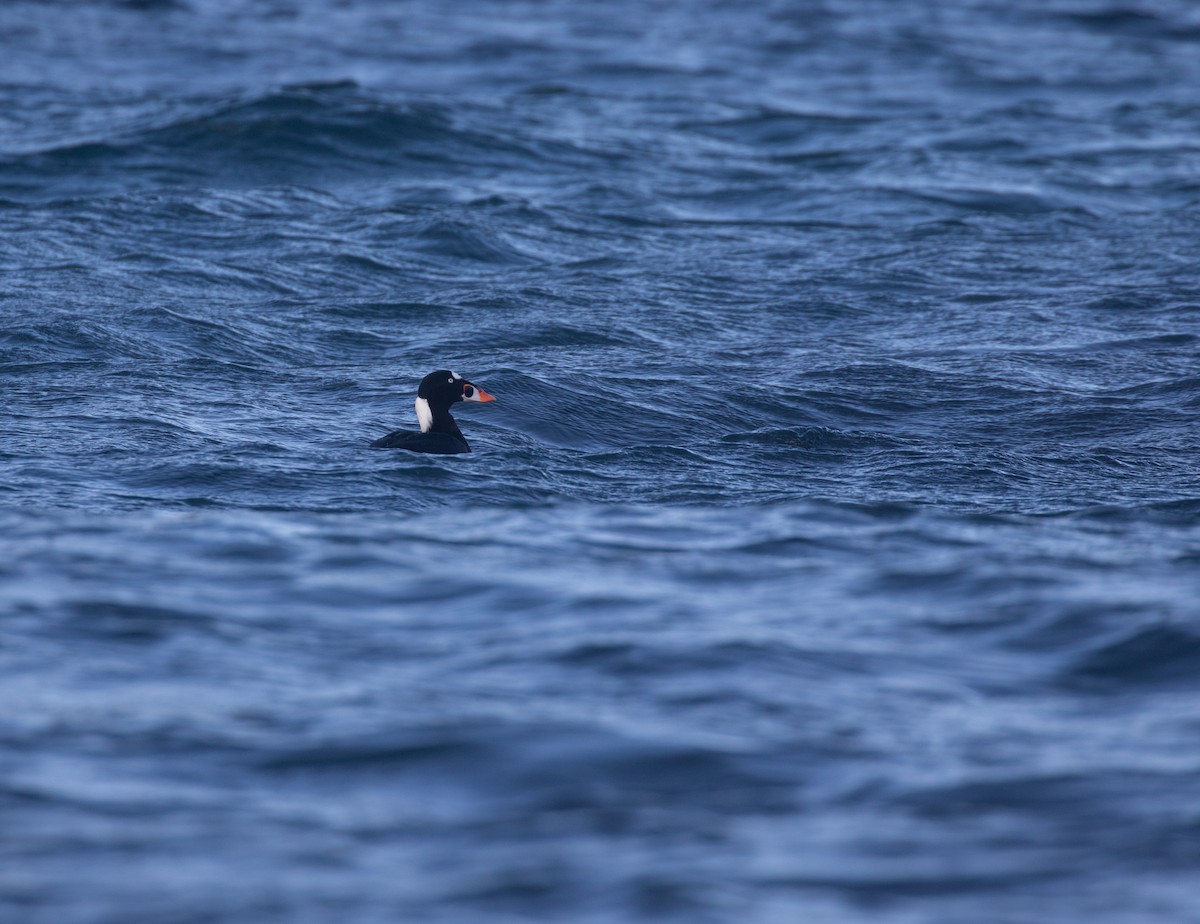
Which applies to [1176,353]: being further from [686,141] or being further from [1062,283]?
[686,141]

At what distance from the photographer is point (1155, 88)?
90.3 feet

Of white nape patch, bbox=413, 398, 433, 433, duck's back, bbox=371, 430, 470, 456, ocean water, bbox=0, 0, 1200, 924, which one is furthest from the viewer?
white nape patch, bbox=413, 398, 433, 433

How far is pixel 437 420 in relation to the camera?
1119 cm

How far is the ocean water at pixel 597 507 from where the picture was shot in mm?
5016

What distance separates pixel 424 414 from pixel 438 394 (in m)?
0.20

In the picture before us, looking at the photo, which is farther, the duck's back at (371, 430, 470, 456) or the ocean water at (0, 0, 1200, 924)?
the duck's back at (371, 430, 470, 456)

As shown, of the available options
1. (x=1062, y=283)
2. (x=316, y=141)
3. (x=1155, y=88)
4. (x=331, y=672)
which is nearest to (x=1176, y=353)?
(x=1062, y=283)

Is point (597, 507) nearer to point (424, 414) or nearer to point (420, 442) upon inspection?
point (420, 442)

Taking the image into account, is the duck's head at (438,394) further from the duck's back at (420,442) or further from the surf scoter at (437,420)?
the duck's back at (420,442)

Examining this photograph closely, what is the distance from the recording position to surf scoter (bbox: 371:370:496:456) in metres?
10.8

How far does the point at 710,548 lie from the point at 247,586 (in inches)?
92.6

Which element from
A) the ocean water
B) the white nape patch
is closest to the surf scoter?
the white nape patch

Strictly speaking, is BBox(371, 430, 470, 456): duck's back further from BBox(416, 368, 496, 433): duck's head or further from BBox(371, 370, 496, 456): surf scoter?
BBox(416, 368, 496, 433): duck's head

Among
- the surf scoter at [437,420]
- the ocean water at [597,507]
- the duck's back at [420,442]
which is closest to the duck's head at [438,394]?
the surf scoter at [437,420]
